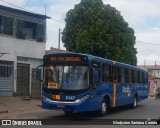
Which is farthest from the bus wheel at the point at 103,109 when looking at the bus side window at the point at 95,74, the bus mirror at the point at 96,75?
the bus mirror at the point at 96,75

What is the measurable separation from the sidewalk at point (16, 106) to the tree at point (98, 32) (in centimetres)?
1000

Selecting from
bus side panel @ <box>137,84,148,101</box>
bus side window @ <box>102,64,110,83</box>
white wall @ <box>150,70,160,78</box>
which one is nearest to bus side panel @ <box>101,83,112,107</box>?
bus side window @ <box>102,64,110,83</box>

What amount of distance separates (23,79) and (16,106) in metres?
5.02

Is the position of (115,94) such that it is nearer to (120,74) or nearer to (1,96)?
(120,74)

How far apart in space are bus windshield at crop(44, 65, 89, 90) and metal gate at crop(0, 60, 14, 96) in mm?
9769

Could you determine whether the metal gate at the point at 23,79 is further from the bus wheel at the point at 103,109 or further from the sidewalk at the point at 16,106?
the bus wheel at the point at 103,109

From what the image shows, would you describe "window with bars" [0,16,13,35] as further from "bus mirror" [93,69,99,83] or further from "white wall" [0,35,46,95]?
"bus mirror" [93,69,99,83]

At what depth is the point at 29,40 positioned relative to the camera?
28.2 metres

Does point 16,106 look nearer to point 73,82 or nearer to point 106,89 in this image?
point 106,89

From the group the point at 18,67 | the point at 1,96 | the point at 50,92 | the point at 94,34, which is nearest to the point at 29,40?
the point at 18,67

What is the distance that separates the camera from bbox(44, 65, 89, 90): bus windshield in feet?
54.7

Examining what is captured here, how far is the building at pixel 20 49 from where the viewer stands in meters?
26.3

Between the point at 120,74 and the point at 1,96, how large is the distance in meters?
8.86

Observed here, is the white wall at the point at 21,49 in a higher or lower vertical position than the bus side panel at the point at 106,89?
higher
